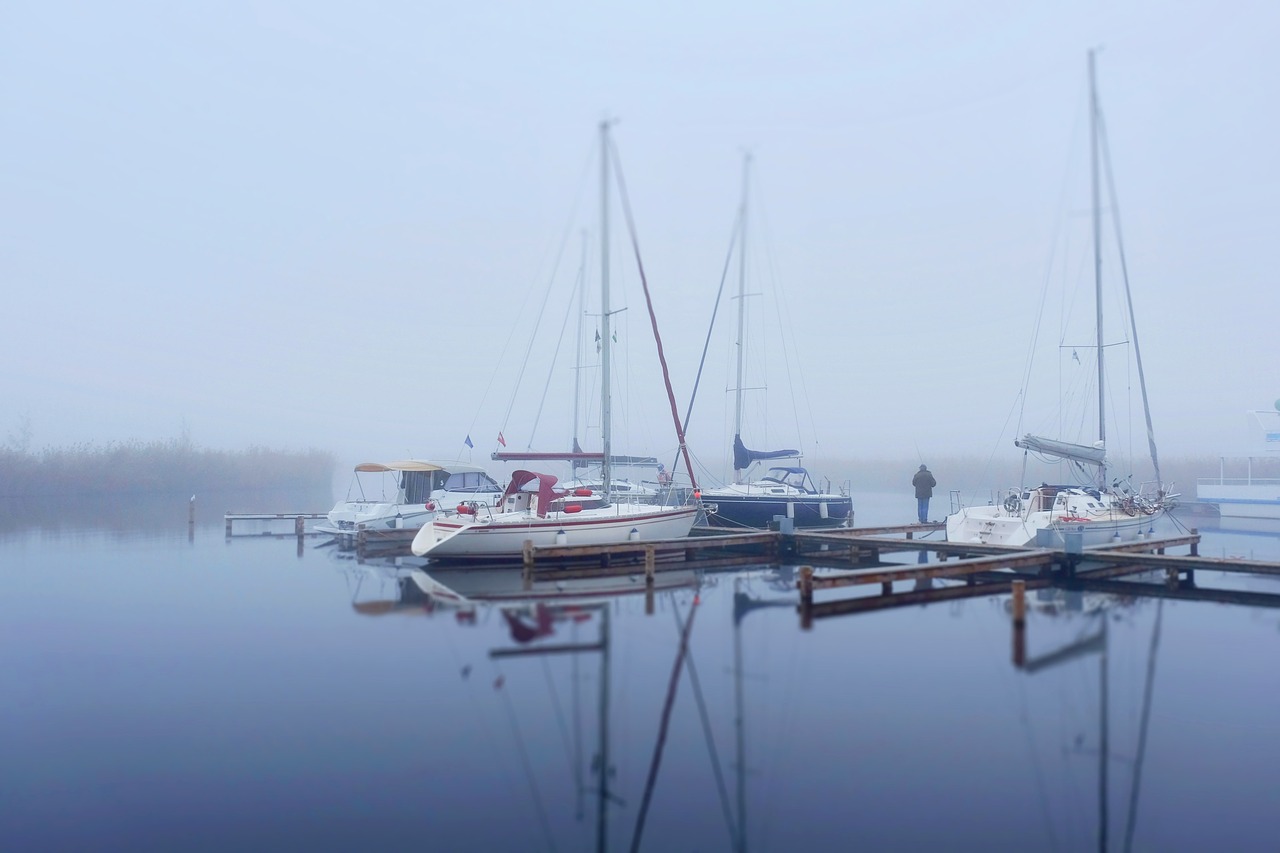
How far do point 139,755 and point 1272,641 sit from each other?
42.3 feet

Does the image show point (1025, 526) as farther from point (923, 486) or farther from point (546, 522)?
point (546, 522)

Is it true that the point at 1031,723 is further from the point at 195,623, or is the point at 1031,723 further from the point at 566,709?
the point at 195,623

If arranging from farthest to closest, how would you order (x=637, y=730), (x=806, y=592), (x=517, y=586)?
(x=517, y=586)
(x=806, y=592)
(x=637, y=730)

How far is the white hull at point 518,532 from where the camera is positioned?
19047 millimetres

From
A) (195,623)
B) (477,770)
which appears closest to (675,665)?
(477,770)

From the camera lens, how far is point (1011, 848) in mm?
5746

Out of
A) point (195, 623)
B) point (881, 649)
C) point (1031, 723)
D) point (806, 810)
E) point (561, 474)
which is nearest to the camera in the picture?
point (806, 810)

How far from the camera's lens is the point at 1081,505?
68.8 feet

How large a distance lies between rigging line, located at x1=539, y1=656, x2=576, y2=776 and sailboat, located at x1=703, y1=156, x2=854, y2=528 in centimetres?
1646

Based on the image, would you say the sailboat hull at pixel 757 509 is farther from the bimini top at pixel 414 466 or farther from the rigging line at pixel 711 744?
the rigging line at pixel 711 744

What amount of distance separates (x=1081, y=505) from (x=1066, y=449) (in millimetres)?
2361

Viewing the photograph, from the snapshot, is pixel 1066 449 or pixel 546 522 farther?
pixel 1066 449

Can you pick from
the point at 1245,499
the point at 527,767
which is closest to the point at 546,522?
the point at 527,767

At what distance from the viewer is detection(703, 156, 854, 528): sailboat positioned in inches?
1148
